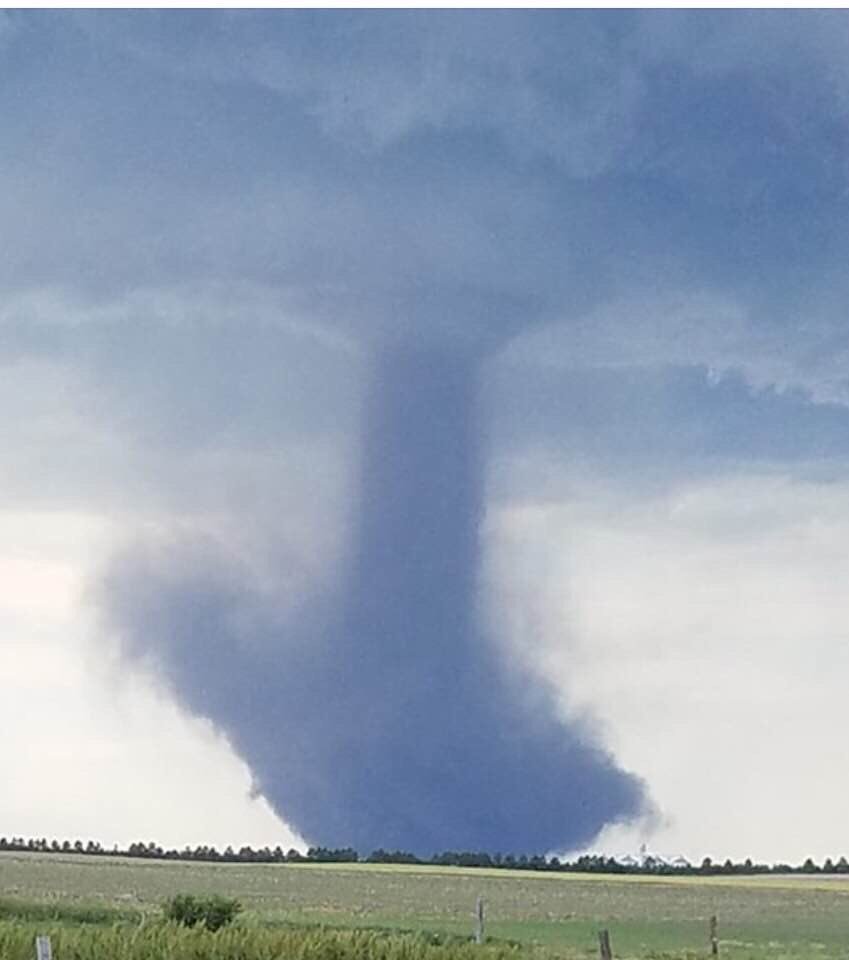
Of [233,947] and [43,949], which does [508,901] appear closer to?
[233,947]

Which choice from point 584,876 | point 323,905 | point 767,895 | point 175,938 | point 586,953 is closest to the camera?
point 175,938

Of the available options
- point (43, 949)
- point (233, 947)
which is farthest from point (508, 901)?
point (43, 949)

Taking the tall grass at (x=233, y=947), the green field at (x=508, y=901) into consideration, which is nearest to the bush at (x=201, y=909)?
A: the green field at (x=508, y=901)

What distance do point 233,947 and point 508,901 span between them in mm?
34948

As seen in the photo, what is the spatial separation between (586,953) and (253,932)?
38.0 ft

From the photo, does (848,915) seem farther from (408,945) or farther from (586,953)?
(408,945)

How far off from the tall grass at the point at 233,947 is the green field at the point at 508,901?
14.0 feet

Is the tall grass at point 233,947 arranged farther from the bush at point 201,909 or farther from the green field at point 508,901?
the bush at point 201,909

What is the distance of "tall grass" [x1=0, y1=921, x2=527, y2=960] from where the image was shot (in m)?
13.7

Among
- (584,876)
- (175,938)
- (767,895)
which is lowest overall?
(175,938)

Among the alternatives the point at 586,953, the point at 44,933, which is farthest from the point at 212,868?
the point at 44,933

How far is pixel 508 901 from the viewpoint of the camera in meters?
47.6

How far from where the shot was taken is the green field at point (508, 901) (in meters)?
29.8

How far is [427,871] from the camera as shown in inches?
3000
